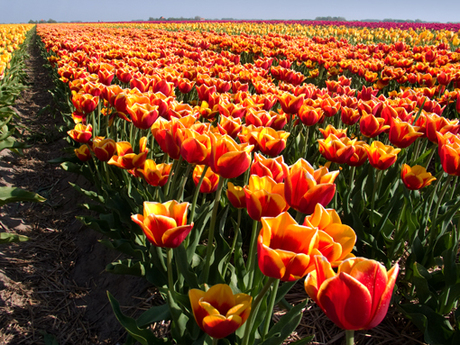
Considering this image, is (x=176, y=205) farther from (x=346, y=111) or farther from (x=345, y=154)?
(x=346, y=111)

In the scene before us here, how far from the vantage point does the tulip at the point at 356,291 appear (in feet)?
2.07

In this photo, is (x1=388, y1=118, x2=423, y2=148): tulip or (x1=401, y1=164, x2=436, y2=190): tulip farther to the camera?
(x1=388, y1=118, x2=423, y2=148): tulip

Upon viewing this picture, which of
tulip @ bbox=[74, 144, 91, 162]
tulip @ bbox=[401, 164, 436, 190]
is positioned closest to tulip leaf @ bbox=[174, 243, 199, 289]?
tulip @ bbox=[401, 164, 436, 190]

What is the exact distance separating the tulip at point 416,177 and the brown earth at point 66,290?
0.70 metres

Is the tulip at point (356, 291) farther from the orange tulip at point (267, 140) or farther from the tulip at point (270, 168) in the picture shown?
the orange tulip at point (267, 140)

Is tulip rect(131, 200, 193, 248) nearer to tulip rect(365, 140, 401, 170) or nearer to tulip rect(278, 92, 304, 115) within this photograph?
tulip rect(365, 140, 401, 170)

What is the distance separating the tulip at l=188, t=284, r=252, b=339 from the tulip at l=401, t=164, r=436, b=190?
1299 mm

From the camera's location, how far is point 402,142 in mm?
1889

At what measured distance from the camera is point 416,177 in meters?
1.74

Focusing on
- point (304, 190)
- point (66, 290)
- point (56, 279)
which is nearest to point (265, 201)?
point (304, 190)

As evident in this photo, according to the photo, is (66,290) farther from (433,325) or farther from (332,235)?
(433,325)

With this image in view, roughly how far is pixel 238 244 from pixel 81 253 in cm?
150

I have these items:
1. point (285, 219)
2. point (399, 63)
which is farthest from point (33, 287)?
point (399, 63)

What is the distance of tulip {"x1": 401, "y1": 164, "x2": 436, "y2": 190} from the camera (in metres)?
1.74
